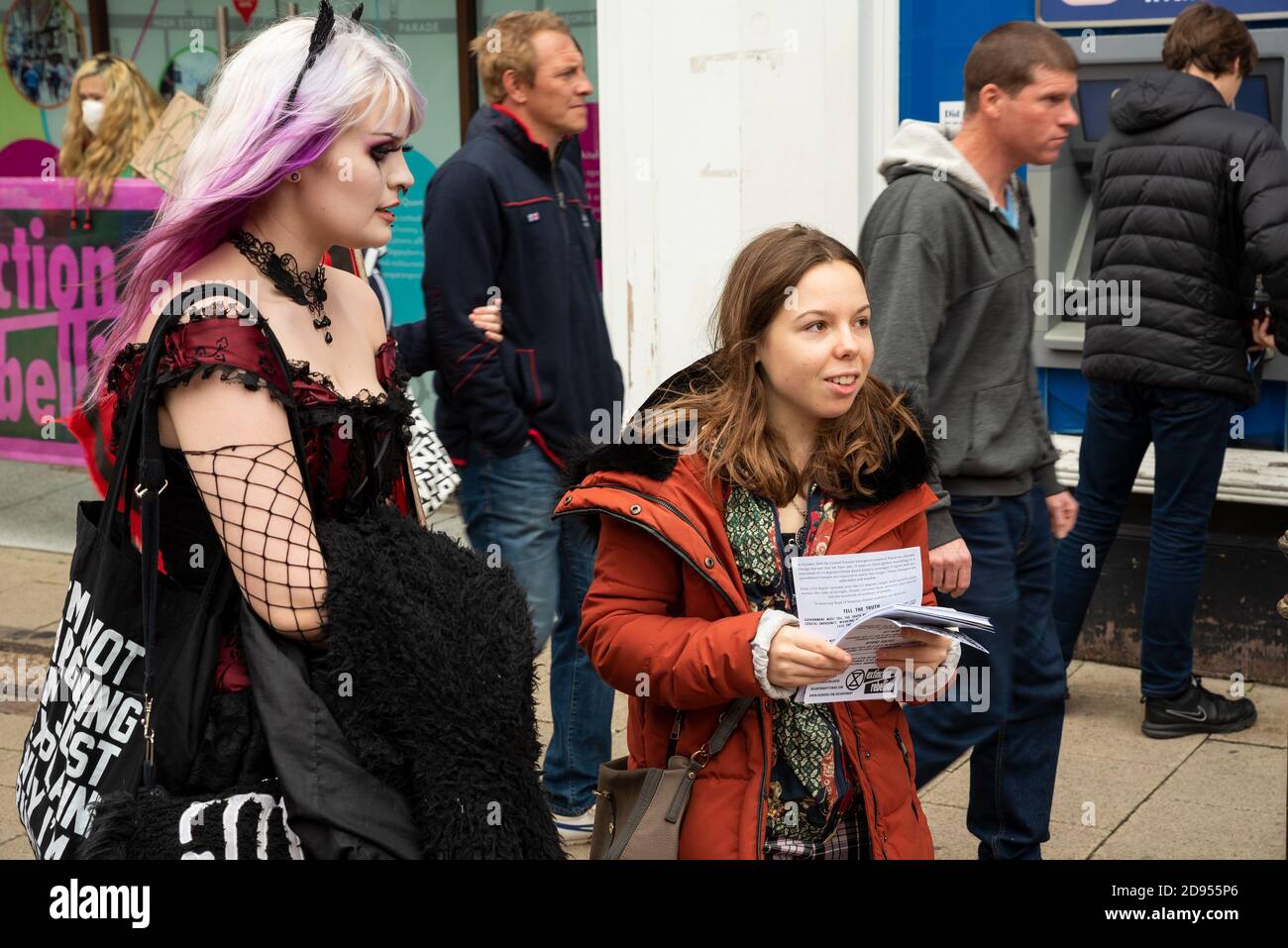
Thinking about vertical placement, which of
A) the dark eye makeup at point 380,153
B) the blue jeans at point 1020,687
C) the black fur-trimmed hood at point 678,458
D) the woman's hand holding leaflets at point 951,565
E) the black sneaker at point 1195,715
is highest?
the dark eye makeup at point 380,153

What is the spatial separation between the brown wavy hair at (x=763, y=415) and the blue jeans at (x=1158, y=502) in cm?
259

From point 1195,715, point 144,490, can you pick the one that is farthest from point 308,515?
point 1195,715

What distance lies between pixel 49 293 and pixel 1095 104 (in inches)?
179

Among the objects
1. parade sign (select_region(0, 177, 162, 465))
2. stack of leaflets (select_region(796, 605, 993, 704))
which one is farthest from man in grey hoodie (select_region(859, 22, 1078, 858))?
parade sign (select_region(0, 177, 162, 465))

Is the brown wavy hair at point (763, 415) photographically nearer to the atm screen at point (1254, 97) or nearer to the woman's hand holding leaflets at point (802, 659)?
the woman's hand holding leaflets at point (802, 659)

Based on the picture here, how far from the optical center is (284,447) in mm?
2121

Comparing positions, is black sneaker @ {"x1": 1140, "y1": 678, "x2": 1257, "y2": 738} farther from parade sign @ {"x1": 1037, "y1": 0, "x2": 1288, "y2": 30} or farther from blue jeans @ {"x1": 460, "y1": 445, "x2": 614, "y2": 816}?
parade sign @ {"x1": 1037, "y1": 0, "x2": 1288, "y2": 30}

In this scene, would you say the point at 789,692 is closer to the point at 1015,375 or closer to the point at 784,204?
the point at 1015,375

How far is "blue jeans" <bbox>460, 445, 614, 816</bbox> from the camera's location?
431cm

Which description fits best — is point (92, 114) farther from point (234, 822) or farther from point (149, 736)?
point (234, 822)

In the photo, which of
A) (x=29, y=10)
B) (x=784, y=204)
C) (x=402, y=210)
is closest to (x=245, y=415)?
(x=784, y=204)

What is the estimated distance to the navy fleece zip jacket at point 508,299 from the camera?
13.7 ft

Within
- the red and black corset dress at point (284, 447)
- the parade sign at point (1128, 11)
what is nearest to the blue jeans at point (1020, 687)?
the red and black corset dress at point (284, 447)
